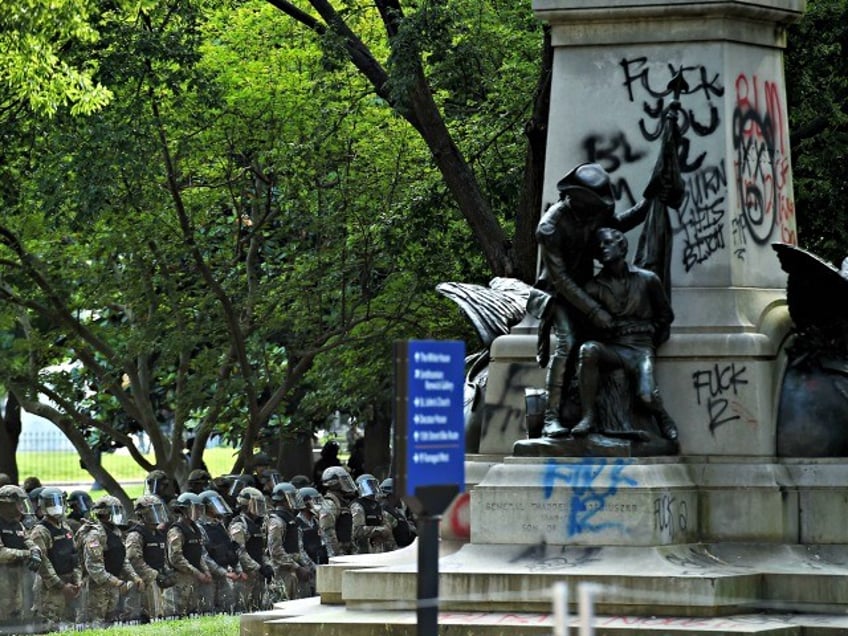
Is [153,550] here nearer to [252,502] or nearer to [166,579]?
[166,579]

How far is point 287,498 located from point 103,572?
4851mm

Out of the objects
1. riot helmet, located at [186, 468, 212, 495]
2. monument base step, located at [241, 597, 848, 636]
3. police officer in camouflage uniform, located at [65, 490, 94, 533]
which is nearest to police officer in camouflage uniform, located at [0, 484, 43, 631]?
police officer in camouflage uniform, located at [65, 490, 94, 533]

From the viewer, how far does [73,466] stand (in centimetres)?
7462

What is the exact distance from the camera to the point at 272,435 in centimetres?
3862

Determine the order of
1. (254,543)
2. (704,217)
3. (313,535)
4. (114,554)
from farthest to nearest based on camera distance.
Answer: (313,535)
(254,543)
(114,554)
(704,217)

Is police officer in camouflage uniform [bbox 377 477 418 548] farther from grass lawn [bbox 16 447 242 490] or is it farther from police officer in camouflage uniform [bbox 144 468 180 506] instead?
grass lawn [bbox 16 447 242 490]

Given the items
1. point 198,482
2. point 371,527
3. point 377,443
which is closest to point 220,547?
point 371,527

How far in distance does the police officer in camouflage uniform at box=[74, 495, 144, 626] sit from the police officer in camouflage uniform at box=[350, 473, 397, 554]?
11.7ft

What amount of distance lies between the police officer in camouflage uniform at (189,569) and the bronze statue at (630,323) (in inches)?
336

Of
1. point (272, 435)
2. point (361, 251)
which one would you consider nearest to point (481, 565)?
point (361, 251)

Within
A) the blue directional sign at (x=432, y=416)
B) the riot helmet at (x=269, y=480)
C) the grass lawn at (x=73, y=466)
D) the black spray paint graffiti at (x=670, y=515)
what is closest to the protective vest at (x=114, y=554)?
the riot helmet at (x=269, y=480)

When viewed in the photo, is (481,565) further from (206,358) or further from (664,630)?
(206,358)

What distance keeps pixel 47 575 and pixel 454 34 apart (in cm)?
841

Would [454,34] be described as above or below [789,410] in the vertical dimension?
above
